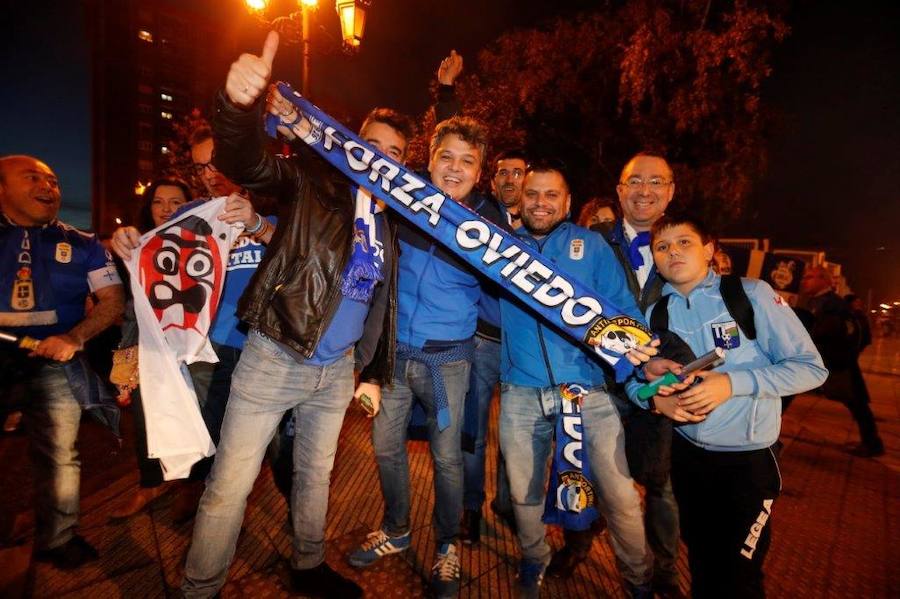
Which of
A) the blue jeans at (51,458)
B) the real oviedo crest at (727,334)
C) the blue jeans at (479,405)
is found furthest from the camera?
the blue jeans at (479,405)

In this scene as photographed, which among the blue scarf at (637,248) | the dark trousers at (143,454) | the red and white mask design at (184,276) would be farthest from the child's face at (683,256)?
the dark trousers at (143,454)

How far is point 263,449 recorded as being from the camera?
2285 millimetres

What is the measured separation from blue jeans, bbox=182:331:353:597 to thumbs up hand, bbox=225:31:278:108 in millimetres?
1175

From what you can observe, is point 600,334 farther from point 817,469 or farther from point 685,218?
point 817,469

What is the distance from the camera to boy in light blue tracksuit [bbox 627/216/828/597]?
6.63 feet

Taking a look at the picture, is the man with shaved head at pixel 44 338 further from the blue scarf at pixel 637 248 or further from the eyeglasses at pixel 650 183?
the eyeglasses at pixel 650 183

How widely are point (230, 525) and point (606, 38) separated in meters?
12.7

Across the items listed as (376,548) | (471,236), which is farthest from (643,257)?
(376,548)

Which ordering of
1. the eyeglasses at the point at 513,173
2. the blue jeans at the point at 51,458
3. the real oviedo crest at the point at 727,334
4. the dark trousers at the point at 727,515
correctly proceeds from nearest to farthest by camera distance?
the dark trousers at the point at 727,515 → the real oviedo crest at the point at 727,334 → the blue jeans at the point at 51,458 → the eyeglasses at the point at 513,173

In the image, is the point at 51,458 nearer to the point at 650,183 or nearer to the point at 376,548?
the point at 376,548

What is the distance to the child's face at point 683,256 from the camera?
7.68 ft

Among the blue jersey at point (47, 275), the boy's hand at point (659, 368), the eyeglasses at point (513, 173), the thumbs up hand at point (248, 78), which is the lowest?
the boy's hand at point (659, 368)

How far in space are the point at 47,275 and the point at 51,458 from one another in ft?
3.91

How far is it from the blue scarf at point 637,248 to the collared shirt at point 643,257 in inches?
0.7
